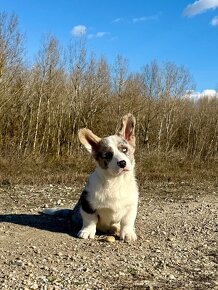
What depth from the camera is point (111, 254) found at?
577 cm

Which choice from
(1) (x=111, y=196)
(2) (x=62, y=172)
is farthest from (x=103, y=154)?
(2) (x=62, y=172)

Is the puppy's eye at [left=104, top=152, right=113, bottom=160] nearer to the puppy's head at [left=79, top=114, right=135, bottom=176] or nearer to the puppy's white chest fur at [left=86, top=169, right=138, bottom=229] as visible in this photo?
the puppy's head at [left=79, top=114, right=135, bottom=176]

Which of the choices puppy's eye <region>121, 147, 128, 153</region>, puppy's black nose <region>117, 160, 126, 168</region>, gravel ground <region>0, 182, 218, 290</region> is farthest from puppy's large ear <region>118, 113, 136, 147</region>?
gravel ground <region>0, 182, 218, 290</region>

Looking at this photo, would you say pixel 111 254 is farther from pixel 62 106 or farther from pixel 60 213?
pixel 62 106

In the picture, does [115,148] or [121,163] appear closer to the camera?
[121,163]

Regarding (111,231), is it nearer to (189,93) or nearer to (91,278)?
(91,278)

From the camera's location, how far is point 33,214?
26.7 ft

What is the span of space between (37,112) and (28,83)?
1824 mm

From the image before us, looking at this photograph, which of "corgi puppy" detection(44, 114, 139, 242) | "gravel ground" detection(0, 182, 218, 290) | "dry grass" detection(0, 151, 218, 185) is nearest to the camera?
"gravel ground" detection(0, 182, 218, 290)

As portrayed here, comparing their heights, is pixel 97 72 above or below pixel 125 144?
above

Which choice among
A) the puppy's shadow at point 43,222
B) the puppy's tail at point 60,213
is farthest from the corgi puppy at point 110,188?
the puppy's tail at point 60,213

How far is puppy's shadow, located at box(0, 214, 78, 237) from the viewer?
6.94 meters

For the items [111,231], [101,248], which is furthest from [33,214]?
[101,248]

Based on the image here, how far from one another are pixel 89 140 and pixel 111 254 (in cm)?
168
